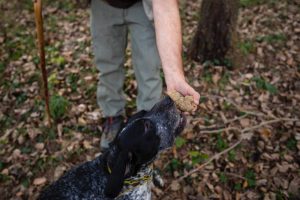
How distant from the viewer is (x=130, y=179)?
2.97 meters

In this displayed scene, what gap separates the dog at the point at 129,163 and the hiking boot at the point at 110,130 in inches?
52.9

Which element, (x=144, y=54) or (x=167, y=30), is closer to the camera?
(x=167, y=30)

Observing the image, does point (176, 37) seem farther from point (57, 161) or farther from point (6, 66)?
point (6, 66)

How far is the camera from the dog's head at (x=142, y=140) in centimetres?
271

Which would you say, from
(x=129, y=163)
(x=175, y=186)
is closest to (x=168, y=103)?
(x=129, y=163)

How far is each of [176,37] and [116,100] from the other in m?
1.64

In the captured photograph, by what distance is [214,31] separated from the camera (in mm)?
5379

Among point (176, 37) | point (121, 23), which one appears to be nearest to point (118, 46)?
point (121, 23)

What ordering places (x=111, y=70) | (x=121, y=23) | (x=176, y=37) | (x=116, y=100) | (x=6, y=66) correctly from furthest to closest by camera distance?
1. (x=6, y=66)
2. (x=116, y=100)
3. (x=111, y=70)
4. (x=121, y=23)
5. (x=176, y=37)

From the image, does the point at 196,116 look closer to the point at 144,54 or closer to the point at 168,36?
the point at 144,54

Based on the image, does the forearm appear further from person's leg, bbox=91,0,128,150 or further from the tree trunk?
the tree trunk

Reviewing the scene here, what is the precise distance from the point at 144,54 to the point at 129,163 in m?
1.55

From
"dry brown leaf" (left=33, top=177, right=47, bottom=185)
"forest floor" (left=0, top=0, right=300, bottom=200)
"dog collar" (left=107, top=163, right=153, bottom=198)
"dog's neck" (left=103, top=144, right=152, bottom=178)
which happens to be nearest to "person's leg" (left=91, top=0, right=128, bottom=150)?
"forest floor" (left=0, top=0, right=300, bottom=200)

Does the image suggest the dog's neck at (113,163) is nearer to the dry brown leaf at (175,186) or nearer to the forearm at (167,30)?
the forearm at (167,30)
